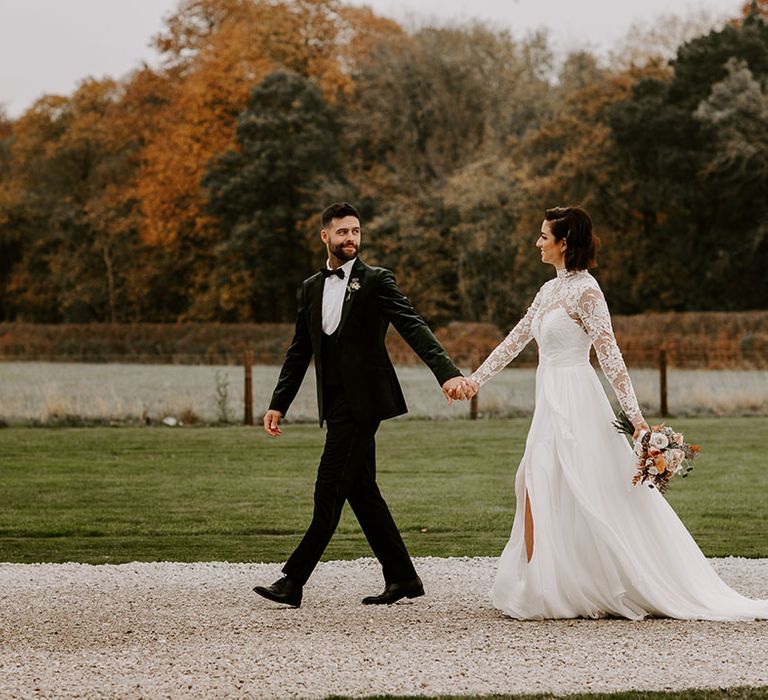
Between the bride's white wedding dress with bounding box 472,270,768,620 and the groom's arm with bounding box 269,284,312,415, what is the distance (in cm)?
123

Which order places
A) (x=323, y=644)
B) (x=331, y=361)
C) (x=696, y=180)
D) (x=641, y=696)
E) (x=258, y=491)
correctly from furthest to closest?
(x=696, y=180) < (x=258, y=491) < (x=331, y=361) < (x=323, y=644) < (x=641, y=696)

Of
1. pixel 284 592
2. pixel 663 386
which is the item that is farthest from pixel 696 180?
pixel 284 592

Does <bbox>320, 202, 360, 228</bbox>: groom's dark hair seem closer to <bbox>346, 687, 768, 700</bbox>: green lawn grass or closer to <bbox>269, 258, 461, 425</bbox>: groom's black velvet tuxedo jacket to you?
<bbox>269, 258, 461, 425</bbox>: groom's black velvet tuxedo jacket

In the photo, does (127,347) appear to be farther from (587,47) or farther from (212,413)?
(212,413)

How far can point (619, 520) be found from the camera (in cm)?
696

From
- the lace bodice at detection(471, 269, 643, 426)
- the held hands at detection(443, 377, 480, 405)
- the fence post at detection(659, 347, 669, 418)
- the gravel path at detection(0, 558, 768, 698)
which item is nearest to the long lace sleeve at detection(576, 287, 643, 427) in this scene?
the lace bodice at detection(471, 269, 643, 426)

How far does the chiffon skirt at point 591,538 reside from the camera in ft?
22.5

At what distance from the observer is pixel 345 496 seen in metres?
7.23

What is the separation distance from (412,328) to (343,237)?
23.6 inches

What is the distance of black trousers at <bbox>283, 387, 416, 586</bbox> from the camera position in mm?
7105

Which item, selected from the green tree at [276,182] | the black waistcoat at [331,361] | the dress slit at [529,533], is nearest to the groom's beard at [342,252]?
the black waistcoat at [331,361]

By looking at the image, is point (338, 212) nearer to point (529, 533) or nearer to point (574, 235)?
point (574, 235)

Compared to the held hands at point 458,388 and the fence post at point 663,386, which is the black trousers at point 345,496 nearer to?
the held hands at point 458,388

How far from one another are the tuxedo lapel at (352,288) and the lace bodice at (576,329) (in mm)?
749
